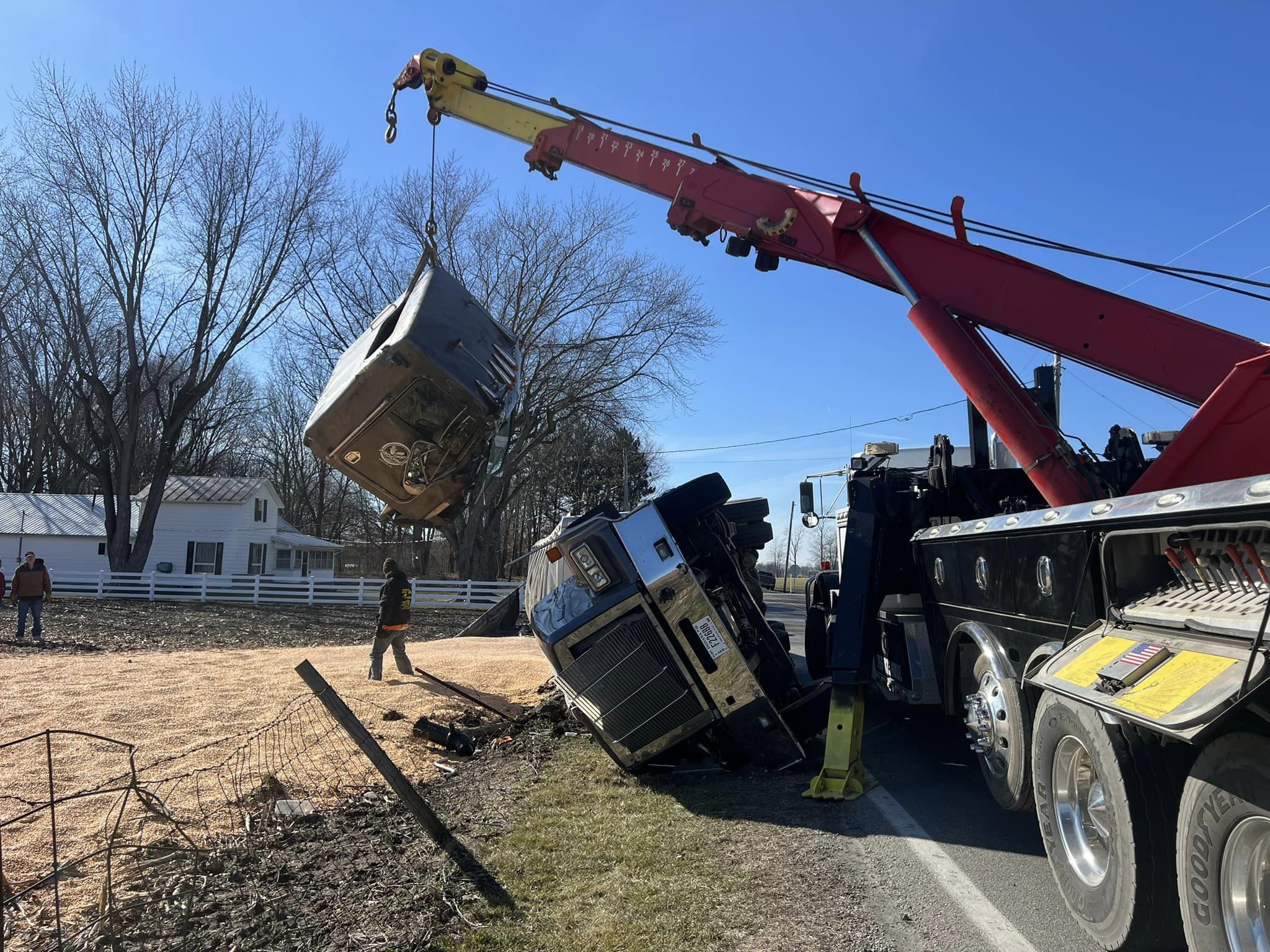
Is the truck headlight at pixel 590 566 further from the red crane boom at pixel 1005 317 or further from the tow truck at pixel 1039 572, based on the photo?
the red crane boom at pixel 1005 317

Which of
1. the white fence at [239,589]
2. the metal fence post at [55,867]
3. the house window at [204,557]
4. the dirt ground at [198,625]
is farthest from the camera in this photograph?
the house window at [204,557]

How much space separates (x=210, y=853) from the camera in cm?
487

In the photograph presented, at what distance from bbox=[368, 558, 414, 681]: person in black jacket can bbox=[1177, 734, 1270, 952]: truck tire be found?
32.9ft

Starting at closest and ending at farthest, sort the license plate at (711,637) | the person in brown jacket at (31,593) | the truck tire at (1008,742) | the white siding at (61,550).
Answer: the truck tire at (1008,742) < the license plate at (711,637) < the person in brown jacket at (31,593) < the white siding at (61,550)

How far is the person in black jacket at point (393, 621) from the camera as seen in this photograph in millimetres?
11547

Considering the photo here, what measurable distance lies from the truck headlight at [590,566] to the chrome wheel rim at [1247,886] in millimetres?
3994

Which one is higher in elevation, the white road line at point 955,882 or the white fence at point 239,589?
the white road line at point 955,882

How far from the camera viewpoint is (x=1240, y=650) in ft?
8.50

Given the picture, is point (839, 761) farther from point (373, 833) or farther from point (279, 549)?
point (279, 549)

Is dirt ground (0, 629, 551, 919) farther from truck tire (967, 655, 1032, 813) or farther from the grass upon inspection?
truck tire (967, 655, 1032, 813)

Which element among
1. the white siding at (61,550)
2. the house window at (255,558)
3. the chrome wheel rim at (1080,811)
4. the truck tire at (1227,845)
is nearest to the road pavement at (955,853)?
the chrome wheel rim at (1080,811)

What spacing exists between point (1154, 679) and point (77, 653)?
53.4 feet

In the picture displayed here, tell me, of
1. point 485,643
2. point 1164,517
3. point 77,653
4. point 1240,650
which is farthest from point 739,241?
point 77,653

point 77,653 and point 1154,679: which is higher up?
point 1154,679
